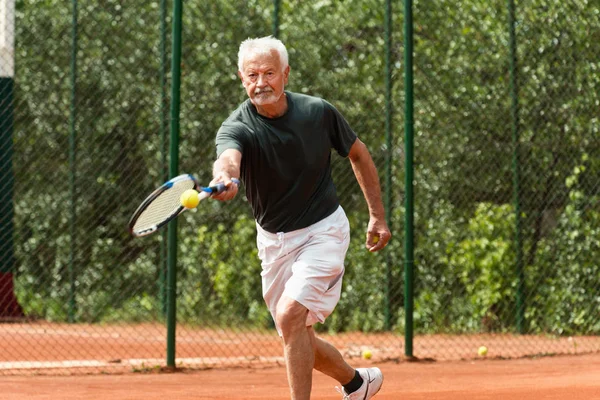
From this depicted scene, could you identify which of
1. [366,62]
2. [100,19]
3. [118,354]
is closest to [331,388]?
[118,354]

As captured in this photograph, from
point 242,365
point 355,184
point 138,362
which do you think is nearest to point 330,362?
point 242,365

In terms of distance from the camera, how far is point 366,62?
9828 mm

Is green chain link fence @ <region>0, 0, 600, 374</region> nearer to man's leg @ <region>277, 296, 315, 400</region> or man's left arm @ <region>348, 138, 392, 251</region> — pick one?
man's left arm @ <region>348, 138, 392, 251</region>

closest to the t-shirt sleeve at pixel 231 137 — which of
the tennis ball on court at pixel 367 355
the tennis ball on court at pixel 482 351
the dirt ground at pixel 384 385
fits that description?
the dirt ground at pixel 384 385

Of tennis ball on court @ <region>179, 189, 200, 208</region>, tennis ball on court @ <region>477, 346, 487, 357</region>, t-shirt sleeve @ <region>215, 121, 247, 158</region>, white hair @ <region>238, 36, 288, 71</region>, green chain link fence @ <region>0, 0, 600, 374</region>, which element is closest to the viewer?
tennis ball on court @ <region>179, 189, 200, 208</region>

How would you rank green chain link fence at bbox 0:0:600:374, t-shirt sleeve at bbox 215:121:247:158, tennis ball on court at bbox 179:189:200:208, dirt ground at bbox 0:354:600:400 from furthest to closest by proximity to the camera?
green chain link fence at bbox 0:0:600:374
dirt ground at bbox 0:354:600:400
t-shirt sleeve at bbox 215:121:247:158
tennis ball on court at bbox 179:189:200:208

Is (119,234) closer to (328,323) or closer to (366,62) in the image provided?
(328,323)

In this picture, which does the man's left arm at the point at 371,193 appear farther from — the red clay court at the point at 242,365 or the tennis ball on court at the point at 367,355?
the tennis ball on court at the point at 367,355

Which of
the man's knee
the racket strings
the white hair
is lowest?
the man's knee

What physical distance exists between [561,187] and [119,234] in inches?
182

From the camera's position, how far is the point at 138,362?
7.30 meters

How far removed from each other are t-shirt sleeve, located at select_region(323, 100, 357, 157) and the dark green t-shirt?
1 centimetres

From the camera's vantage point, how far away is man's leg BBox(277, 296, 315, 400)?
4098 mm

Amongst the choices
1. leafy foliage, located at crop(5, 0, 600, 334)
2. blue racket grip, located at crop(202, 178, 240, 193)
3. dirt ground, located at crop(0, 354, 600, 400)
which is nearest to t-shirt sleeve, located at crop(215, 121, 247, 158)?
blue racket grip, located at crop(202, 178, 240, 193)
